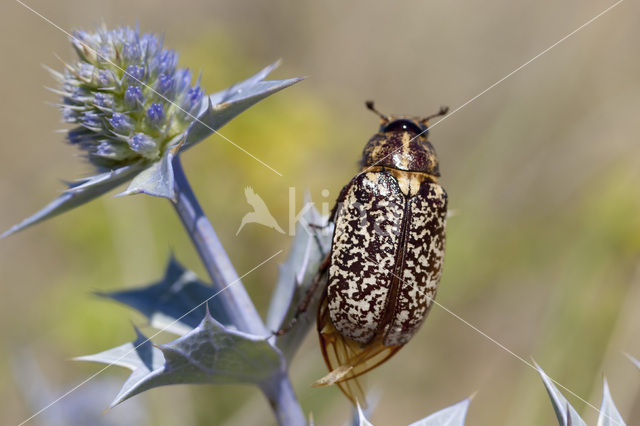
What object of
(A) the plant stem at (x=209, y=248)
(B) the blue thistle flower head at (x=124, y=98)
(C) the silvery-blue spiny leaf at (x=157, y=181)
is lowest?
(A) the plant stem at (x=209, y=248)

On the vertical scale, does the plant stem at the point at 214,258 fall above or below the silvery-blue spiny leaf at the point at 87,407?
above

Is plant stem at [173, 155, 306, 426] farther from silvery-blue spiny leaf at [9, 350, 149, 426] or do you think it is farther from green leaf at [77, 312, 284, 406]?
silvery-blue spiny leaf at [9, 350, 149, 426]

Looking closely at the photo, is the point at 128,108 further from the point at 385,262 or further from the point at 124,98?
the point at 385,262

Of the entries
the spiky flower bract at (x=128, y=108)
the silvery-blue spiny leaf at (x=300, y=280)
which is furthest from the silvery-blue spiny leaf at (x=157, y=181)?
the silvery-blue spiny leaf at (x=300, y=280)

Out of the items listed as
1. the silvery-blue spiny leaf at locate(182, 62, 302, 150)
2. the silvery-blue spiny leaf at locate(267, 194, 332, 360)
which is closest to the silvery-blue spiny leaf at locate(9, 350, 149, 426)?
the silvery-blue spiny leaf at locate(267, 194, 332, 360)

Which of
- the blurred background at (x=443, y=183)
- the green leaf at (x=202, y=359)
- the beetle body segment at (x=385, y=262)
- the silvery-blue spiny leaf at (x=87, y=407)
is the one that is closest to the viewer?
the green leaf at (x=202, y=359)

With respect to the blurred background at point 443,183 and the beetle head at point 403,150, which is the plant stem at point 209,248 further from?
the blurred background at point 443,183

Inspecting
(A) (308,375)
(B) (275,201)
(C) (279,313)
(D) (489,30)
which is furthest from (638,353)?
(D) (489,30)
